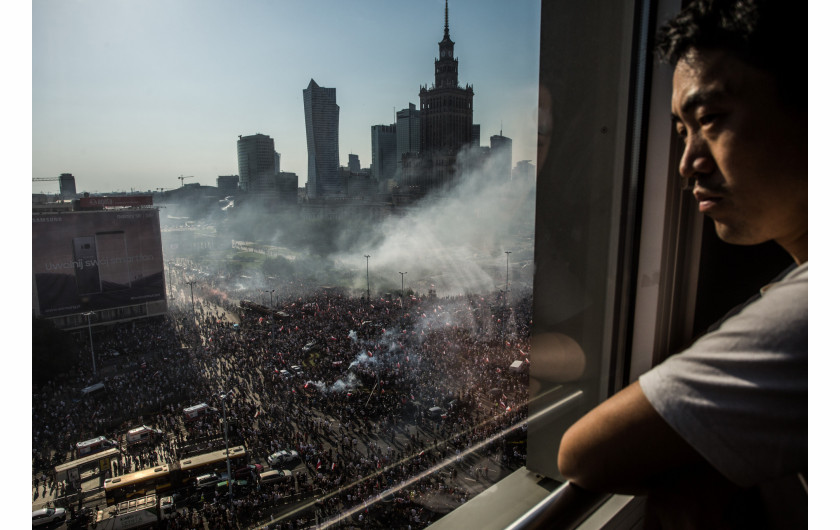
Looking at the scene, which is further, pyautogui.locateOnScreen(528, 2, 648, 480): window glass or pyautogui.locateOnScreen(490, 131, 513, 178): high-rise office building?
pyautogui.locateOnScreen(490, 131, 513, 178): high-rise office building

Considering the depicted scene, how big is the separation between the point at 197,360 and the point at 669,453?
7542mm

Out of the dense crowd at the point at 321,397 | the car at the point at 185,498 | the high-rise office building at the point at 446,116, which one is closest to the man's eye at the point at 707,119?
the dense crowd at the point at 321,397

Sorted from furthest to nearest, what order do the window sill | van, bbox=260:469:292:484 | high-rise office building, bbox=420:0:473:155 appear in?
high-rise office building, bbox=420:0:473:155 → van, bbox=260:469:292:484 → the window sill

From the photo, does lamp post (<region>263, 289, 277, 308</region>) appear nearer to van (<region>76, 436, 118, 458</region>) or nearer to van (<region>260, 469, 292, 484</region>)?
van (<region>76, 436, 118, 458</region>)

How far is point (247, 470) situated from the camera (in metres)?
3.80

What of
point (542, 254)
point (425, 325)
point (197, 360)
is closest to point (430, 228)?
point (425, 325)

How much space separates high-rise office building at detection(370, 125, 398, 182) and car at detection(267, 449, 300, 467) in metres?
7.15

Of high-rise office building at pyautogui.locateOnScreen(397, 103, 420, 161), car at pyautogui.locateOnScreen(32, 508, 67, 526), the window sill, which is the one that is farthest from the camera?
high-rise office building at pyautogui.locateOnScreen(397, 103, 420, 161)

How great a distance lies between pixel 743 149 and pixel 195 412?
5701mm

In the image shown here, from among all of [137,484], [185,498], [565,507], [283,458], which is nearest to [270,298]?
[283,458]

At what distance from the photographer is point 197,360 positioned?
6703 mm

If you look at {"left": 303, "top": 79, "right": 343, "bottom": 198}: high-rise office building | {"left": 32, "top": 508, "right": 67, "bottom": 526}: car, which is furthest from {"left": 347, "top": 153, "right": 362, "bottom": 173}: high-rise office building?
{"left": 32, "top": 508, "right": 67, "bottom": 526}: car

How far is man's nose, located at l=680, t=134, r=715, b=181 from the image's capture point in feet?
1.08

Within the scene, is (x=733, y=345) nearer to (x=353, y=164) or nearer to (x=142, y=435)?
(x=142, y=435)
